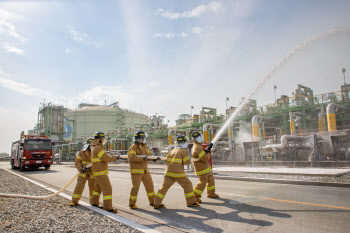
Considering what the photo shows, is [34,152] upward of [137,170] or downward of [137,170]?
upward

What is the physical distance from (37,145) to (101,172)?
1789 cm

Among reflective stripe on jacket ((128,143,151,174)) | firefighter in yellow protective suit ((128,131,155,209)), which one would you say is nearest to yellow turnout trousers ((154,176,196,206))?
firefighter in yellow protective suit ((128,131,155,209))

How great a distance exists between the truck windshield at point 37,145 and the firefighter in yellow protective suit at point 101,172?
56.4 ft

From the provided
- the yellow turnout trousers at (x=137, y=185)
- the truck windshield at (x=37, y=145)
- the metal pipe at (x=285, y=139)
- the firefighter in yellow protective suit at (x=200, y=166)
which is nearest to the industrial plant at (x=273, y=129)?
the metal pipe at (x=285, y=139)

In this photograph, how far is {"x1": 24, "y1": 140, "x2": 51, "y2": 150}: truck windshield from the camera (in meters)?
20.0

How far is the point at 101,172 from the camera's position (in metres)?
5.43

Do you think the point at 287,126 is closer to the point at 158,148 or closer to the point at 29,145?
the point at 158,148

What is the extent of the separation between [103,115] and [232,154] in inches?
1387

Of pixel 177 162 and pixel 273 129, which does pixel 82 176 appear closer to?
pixel 177 162

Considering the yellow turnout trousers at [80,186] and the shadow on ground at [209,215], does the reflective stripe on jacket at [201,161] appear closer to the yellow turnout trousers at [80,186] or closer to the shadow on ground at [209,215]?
the shadow on ground at [209,215]

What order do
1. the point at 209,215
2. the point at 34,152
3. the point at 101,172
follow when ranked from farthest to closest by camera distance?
1. the point at 34,152
2. the point at 101,172
3. the point at 209,215

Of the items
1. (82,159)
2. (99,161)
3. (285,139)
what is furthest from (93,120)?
(99,161)

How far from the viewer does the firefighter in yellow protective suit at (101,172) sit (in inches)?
209

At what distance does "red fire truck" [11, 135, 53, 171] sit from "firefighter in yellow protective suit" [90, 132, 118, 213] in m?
17.0
